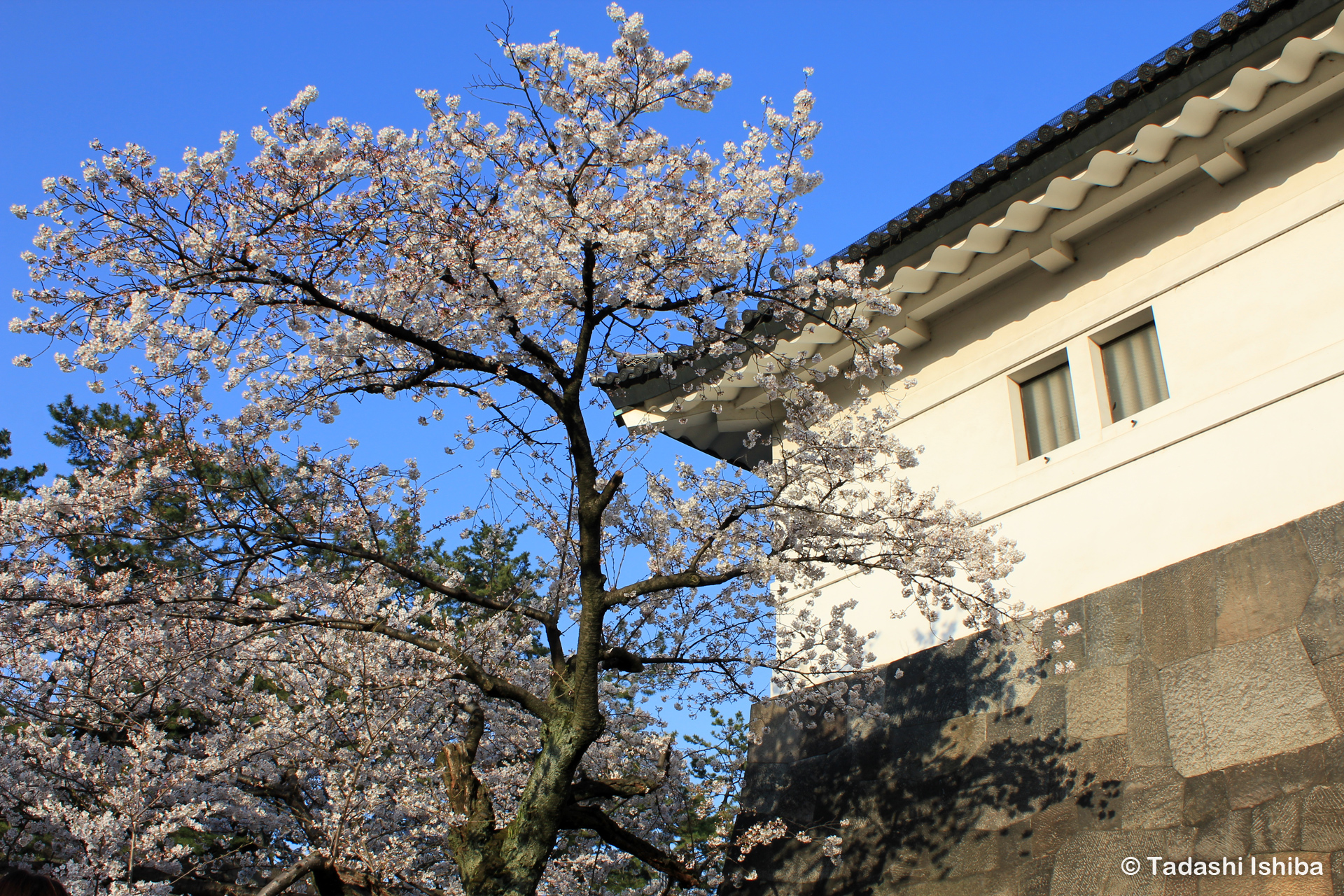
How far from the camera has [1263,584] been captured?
5.69 meters

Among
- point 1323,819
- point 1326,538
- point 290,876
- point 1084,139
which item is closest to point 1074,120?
point 1084,139

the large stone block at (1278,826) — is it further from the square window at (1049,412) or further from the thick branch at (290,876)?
the thick branch at (290,876)

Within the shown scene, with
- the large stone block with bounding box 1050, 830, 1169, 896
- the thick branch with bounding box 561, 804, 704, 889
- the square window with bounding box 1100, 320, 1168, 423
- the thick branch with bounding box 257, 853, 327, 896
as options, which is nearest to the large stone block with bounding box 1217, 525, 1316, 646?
the large stone block with bounding box 1050, 830, 1169, 896

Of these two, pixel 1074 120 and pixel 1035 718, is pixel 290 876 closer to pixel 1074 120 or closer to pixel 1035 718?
pixel 1035 718

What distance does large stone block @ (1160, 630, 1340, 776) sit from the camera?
16.7 feet

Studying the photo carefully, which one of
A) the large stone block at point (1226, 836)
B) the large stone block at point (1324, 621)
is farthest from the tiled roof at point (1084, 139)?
the large stone block at point (1226, 836)

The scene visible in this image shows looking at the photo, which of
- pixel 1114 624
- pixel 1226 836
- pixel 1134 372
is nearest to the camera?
pixel 1226 836

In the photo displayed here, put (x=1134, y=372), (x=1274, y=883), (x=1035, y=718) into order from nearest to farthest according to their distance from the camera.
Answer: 1. (x=1274, y=883)
2. (x=1035, y=718)
3. (x=1134, y=372)

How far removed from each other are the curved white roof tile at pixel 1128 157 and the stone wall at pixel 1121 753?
2757 millimetres

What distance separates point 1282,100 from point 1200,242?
109 centimetres

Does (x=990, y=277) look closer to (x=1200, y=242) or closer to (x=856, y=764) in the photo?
(x=1200, y=242)

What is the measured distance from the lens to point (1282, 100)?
20.3 feet

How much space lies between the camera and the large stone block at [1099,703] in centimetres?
606

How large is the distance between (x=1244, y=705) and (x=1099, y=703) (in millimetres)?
985
